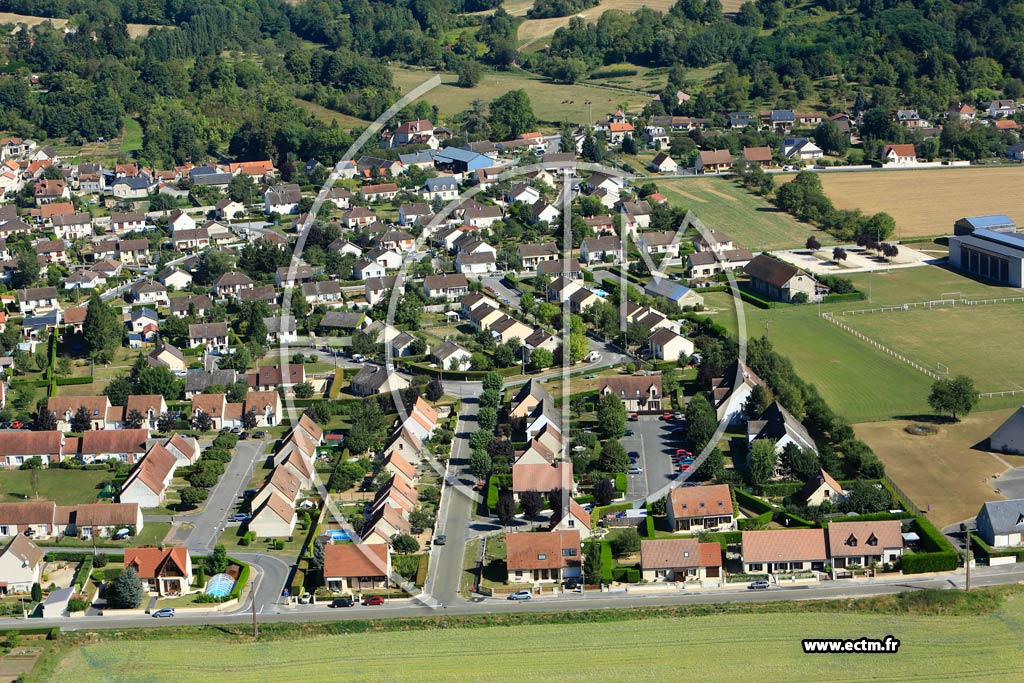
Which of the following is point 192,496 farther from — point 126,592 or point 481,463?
point 481,463

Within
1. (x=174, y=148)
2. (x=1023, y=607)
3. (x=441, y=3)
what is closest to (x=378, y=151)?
(x=174, y=148)

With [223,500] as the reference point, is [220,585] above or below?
above

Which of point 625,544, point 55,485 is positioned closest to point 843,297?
point 625,544

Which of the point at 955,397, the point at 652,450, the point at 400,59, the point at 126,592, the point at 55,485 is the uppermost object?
the point at 400,59

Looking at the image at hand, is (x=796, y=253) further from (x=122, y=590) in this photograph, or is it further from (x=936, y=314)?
(x=122, y=590)

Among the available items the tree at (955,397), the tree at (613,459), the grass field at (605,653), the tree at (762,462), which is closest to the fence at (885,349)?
the tree at (955,397)

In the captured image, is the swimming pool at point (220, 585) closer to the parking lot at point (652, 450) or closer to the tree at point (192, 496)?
the tree at point (192, 496)

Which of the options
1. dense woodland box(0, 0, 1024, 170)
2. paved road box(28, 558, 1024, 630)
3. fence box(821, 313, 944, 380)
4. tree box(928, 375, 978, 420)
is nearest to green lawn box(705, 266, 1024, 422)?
fence box(821, 313, 944, 380)

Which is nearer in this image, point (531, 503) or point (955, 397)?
point (531, 503)
